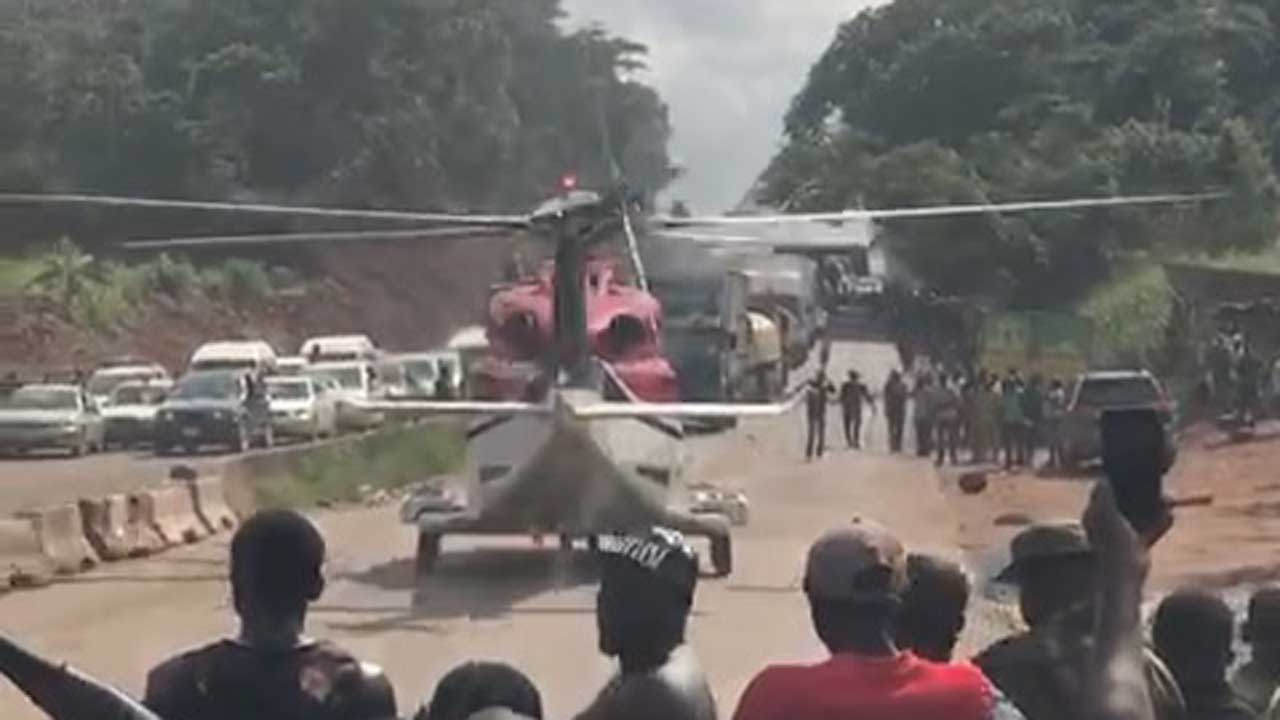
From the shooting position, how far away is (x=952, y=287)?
232ft

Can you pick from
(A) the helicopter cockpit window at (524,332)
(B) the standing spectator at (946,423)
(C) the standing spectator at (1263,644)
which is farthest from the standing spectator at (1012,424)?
(C) the standing spectator at (1263,644)

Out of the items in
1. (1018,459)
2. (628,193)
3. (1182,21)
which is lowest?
(1018,459)

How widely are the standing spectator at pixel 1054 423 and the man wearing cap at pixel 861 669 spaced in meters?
34.7

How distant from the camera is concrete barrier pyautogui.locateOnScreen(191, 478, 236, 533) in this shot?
29.1 metres

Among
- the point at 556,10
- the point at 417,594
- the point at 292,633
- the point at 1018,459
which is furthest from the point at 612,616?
the point at 556,10

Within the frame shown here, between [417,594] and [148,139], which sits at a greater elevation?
[148,139]

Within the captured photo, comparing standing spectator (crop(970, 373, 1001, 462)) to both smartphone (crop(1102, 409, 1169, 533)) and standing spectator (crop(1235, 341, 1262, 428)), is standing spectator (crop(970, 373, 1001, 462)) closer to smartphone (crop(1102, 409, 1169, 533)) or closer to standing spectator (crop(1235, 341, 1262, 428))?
standing spectator (crop(1235, 341, 1262, 428))

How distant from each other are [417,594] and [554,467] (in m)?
1.60

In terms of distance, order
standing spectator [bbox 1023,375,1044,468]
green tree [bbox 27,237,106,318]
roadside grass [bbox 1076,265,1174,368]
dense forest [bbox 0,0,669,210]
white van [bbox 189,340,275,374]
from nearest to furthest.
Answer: standing spectator [bbox 1023,375,1044,468] < white van [bbox 189,340,275,374] < roadside grass [bbox 1076,265,1174,368] < green tree [bbox 27,237,106,318] < dense forest [bbox 0,0,669,210]

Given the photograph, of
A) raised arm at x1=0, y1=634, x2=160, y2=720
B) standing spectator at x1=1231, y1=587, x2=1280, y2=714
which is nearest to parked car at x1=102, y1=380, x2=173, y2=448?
standing spectator at x1=1231, y1=587, x2=1280, y2=714

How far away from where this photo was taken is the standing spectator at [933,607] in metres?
5.76

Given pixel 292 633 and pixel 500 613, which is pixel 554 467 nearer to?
pixel 500 613

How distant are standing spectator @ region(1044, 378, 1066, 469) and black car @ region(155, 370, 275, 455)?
1153 centimetres

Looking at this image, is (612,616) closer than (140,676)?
Yes
